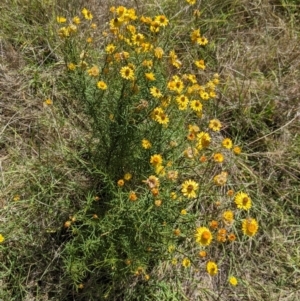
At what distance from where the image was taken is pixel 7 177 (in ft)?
6.67

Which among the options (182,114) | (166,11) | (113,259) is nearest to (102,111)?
(182,114)

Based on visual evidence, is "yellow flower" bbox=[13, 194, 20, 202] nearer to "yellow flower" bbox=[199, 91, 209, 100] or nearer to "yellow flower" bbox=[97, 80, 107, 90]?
"yellow flower" bbox=[97, 80, 107, 90]

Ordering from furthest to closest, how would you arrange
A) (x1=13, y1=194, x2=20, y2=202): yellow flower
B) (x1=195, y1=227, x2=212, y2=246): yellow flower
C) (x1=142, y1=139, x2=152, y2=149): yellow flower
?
1. (x1=13, y1=194, x2=20, y2=202): yellow flower
2. (x1=142, y1=139, x2=152, y2=149): yellow flower
3. (x1=195, y1=227, x2=212, y2=246): yellow flower

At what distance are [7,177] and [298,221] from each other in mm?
1393

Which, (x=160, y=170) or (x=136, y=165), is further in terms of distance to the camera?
(x=136, y=165)

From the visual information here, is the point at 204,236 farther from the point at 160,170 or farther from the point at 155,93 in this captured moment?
the point at 155,93

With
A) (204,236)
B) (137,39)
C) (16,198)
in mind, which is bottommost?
(16,198)

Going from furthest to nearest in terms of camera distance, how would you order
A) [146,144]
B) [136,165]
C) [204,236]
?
[136,165]
[146,144]
[204,236]

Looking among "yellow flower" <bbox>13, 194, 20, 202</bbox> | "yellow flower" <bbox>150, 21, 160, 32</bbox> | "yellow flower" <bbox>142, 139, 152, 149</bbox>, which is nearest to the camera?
"yellow flower" <bbox>142, 139, 152, 149</bbox>

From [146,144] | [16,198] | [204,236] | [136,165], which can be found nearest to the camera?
[204,236]

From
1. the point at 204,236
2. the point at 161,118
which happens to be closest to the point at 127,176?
the point at 161,118

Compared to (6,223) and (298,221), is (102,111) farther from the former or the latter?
(298,221)

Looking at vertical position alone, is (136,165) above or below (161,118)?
below

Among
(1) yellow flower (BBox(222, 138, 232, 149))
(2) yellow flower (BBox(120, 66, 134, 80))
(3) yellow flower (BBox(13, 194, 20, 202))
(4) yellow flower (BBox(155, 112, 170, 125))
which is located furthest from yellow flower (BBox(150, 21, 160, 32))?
(3) yellow flower (BBox(13, 194, 20, 202))
